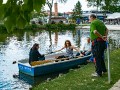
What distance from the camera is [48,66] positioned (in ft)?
51.9

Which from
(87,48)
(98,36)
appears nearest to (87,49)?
(87,48)

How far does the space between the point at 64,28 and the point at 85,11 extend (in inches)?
2681

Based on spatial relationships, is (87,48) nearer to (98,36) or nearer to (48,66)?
(48,66)

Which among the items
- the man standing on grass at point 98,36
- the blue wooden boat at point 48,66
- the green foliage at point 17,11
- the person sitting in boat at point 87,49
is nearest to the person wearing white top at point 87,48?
the person sitting in boat at point 87,49

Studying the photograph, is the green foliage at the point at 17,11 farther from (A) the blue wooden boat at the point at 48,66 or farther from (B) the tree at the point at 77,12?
(B) the tree at the point at 77,12

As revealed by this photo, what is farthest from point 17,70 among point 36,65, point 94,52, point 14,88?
point 94,52

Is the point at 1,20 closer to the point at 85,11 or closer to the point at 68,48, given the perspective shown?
the point at 68,48

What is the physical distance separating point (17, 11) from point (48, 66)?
13193mm

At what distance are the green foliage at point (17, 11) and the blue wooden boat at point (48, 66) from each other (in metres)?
A: 12.5

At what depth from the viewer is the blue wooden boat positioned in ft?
50.6

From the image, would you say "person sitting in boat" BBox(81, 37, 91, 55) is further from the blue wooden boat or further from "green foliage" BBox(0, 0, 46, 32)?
"green foliage" BBox(0, 0, 46, 32)

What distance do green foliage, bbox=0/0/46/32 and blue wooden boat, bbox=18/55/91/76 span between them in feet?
40.9

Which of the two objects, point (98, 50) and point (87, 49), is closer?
point (98, 50)

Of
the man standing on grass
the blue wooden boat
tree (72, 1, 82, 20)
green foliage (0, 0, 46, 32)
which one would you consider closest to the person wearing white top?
the blue wooden boat
